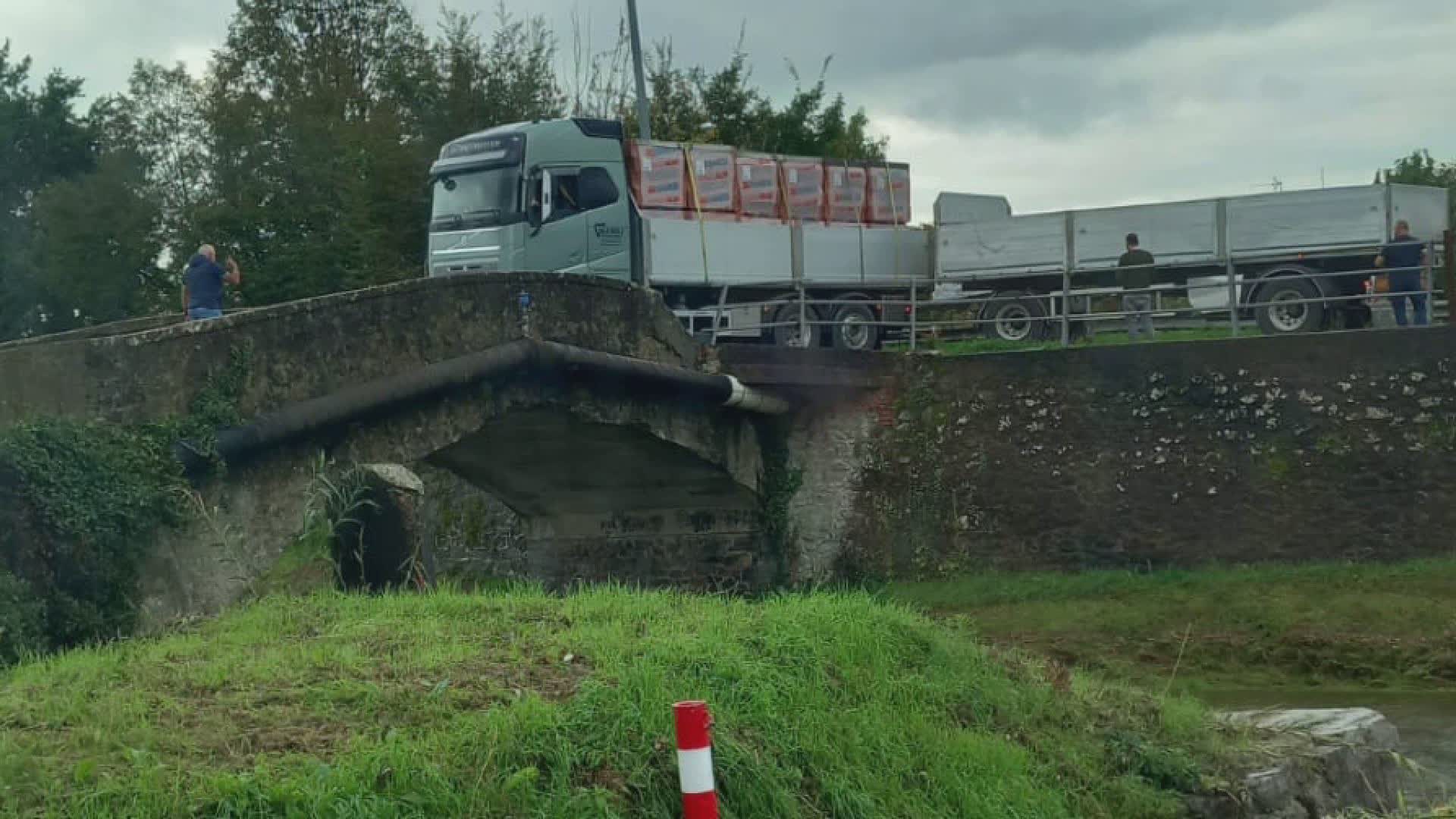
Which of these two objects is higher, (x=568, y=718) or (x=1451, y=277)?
(x=1451, y=277)

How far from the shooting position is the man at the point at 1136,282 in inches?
821

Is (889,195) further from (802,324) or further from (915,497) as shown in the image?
(915,497)

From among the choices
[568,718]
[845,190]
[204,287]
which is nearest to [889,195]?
[845,190]

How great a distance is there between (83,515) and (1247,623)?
11.2 meters

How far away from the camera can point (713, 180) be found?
23.6 meters

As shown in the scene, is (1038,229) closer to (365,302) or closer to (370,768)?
(365,302)

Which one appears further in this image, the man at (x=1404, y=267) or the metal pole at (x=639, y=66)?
the metal pole at (x=639, y=66)

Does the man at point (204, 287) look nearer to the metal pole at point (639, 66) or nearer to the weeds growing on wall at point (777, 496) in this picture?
the weeds growing on wall at point (777, 496)

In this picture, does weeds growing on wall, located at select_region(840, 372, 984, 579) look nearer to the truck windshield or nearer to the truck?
the truck

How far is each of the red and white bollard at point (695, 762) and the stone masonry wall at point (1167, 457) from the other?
14425 millimetres

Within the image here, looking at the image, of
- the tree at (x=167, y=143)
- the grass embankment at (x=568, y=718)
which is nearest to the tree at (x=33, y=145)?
the tree at (x=167, y=143)

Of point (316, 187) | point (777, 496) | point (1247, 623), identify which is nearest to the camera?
point (1247, 623)

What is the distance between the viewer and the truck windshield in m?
22.5

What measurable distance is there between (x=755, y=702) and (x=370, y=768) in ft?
6.04
